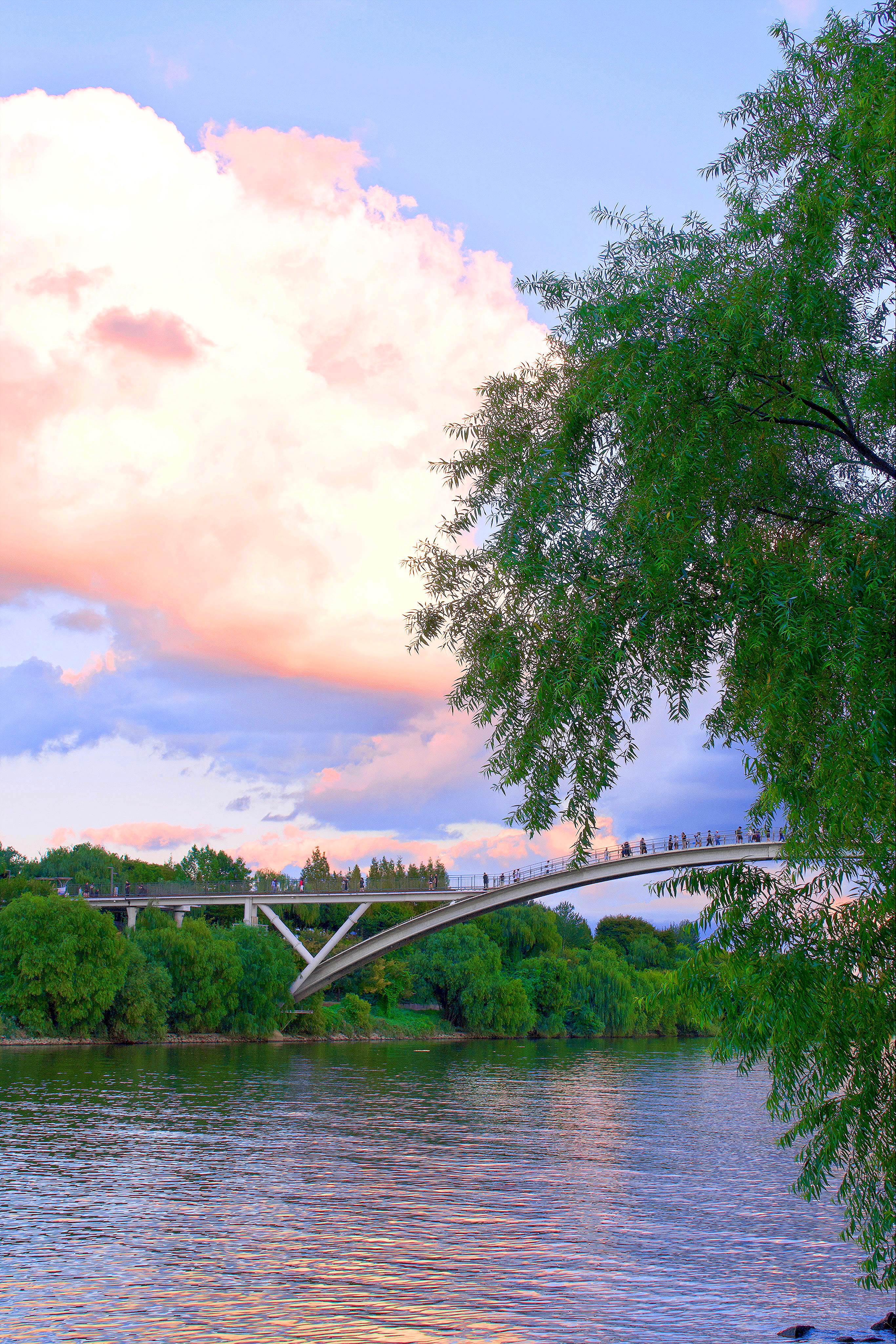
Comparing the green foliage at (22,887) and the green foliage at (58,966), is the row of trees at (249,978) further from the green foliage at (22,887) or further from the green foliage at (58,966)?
the green foliage at (22,887)

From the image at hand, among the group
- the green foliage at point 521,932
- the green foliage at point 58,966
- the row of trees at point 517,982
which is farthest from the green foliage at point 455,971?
the green foliage at point 58,966

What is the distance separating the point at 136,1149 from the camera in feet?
73.2

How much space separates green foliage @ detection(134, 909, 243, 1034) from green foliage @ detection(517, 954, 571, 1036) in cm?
2378

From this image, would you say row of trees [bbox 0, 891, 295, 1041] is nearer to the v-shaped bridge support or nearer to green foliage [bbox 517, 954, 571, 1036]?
the v-shaped bridge support

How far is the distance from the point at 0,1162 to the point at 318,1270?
10.1 m

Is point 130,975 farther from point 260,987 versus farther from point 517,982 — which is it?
point 517,982

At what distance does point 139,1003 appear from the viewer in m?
51.5

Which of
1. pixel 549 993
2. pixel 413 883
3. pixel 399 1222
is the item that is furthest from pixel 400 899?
pixel 399 1222

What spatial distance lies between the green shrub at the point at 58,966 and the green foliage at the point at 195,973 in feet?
13.6

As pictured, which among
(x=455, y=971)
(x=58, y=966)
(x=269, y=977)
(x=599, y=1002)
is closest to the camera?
(x=58, y=966)

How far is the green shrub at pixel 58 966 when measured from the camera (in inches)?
1928

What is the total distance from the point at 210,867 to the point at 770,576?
10087 cm

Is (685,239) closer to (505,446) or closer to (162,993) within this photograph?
(505,446)

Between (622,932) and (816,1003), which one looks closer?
(816,1003)
